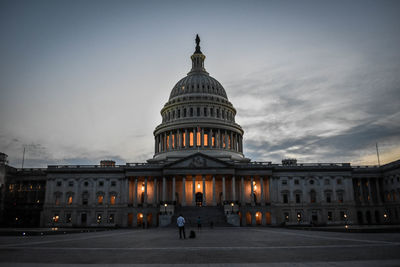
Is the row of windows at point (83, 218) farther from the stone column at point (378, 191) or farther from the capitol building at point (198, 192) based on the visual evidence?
the stone column at point (378, 191)

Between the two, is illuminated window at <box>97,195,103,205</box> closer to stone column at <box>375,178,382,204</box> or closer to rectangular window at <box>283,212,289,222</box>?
rectangular window at <box>283,212,289,222</box>

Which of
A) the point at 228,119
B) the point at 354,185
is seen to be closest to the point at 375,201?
the point at 354,185

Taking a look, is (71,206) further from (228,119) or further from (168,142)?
(228,119)

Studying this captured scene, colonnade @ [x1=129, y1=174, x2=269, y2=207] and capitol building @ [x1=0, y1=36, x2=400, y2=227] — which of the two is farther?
colonnade @ [x1=129, y1=174, x2=269, y2=207]

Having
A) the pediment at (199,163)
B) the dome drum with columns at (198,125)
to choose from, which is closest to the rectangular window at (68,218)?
the dome drum with columns at (198,125)

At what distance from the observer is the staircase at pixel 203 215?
213 ft

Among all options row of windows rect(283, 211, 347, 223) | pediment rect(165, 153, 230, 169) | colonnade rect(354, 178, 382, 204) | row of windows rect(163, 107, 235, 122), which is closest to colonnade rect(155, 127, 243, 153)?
row of windows rect(163, 107, 235, 122)

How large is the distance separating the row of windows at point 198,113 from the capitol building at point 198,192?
640 inches

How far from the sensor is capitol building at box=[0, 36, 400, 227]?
7975cm

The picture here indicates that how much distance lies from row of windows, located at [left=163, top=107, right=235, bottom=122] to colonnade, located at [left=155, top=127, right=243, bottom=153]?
19.9 feet

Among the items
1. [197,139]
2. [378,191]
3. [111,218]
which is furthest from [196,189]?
[378,191]

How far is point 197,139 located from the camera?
97125 millimetres

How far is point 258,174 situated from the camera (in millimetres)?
83125

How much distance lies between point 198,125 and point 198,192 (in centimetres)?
2092
